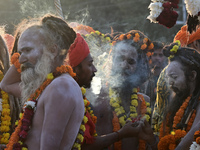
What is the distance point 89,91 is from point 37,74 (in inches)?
80.9

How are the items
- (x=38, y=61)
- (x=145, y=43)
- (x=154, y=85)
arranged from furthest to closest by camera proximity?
(x=154, y=85)
(x=145, y=43)
(x=38, y=61)

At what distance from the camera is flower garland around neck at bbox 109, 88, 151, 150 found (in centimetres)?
455

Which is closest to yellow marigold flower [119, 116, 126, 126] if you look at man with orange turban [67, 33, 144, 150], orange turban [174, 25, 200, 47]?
man with orange turban [67, 33, 144, 150]

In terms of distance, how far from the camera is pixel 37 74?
9.86 ft

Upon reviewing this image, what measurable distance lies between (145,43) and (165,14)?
1.13 m

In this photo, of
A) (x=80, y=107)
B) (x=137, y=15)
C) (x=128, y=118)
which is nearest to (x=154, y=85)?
(x=128, y=118)

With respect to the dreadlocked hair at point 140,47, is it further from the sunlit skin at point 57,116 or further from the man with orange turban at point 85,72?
the sunlit skin at point 57,116

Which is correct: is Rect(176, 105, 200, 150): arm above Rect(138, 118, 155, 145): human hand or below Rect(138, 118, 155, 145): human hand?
above

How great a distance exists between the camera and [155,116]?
4.51m

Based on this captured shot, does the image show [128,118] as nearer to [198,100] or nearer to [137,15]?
[198,100]

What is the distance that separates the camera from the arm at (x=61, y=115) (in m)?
2.66

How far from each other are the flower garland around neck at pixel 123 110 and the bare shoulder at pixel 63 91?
1781mm

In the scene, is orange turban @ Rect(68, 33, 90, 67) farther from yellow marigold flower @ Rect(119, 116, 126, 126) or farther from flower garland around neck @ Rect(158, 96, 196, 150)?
flower garland around neck @ Rect(158, 96, 196, 150)

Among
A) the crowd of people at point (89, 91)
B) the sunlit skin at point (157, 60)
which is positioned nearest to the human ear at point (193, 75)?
the crowd of people at point (89, 91)
